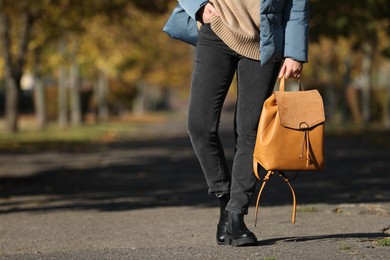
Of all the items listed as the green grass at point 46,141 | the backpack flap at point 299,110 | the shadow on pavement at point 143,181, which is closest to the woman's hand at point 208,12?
the backpack flap at point 299,110

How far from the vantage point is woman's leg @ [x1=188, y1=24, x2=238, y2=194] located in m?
5.79

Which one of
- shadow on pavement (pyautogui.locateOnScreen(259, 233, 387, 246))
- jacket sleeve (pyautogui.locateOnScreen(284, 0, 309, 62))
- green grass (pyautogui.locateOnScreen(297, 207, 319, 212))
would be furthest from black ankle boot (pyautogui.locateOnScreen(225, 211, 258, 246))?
green grass (pyautogui.locateOnScreen(297, 207, 319, 212))

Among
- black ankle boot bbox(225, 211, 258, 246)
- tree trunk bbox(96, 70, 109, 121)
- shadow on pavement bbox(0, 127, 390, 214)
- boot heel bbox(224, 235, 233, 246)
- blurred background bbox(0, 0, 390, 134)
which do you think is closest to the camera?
black ankle boot bbox(225, 211, 258, 246)

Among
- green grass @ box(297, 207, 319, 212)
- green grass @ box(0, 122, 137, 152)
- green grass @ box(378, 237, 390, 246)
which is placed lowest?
green grass @ box(0, 122, 137, 152)

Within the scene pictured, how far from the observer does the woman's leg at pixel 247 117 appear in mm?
5793

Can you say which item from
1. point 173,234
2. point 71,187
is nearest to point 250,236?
point 173,234

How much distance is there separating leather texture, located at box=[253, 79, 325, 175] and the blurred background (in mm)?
17556

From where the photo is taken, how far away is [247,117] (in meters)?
5.86

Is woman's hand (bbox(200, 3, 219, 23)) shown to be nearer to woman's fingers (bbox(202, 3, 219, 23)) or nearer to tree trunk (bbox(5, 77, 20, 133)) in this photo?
woman's fingers (bbox(202, 3, 219, 23))

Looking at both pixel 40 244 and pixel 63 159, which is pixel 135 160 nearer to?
pixel 63 159

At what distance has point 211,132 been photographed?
5.86 meters

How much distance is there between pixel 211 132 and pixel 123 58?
39.2m

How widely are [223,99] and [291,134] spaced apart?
0.45 meters

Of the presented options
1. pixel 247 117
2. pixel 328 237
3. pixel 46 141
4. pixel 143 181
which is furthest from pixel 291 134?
pixel 46 141
